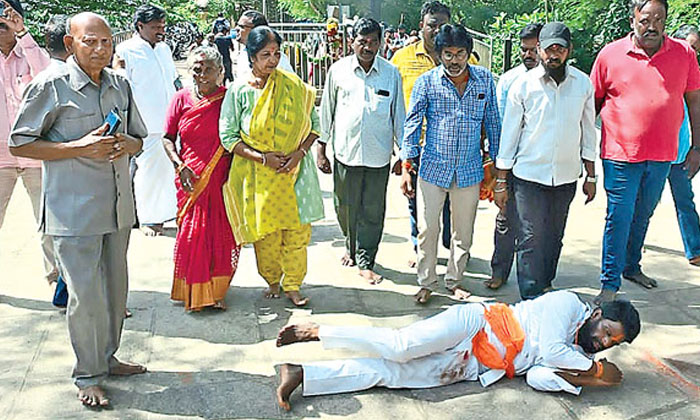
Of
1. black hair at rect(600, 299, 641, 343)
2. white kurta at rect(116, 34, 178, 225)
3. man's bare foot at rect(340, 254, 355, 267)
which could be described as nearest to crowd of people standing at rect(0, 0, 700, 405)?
man's bare foot at rect(340, 254, 355, 267)

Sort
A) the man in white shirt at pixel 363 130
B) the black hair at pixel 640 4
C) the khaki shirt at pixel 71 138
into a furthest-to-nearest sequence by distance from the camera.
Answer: the man in white shirt at pixel 363 130, the black hair at pixel 640 4, the khaki shirt at pixel 71 138

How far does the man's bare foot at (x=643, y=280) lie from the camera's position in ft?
17.0

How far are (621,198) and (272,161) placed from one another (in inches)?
87.4

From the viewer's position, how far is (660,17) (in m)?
4.46

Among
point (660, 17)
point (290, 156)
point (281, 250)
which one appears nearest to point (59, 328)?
point (281, 250)

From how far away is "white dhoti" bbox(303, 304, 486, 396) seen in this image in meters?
3.63

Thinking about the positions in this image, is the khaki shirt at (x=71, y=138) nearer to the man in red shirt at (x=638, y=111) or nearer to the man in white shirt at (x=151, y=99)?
the man in white shirt at (x=151, y=99)

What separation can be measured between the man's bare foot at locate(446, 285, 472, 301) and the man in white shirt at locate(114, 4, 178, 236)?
2718mm

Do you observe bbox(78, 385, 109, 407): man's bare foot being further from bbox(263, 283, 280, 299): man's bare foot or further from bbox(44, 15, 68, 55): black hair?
bbox(44, 15, 68, 55): black hair

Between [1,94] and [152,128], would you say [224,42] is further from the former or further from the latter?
[1,94]

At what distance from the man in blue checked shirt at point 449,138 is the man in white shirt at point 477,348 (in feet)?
3.65

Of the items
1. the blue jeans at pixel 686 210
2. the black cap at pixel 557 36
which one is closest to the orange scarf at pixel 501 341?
the black cap at pixel 557 36

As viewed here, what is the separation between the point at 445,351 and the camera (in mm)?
3752

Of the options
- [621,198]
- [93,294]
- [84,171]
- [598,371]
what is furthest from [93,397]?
[621,198]
